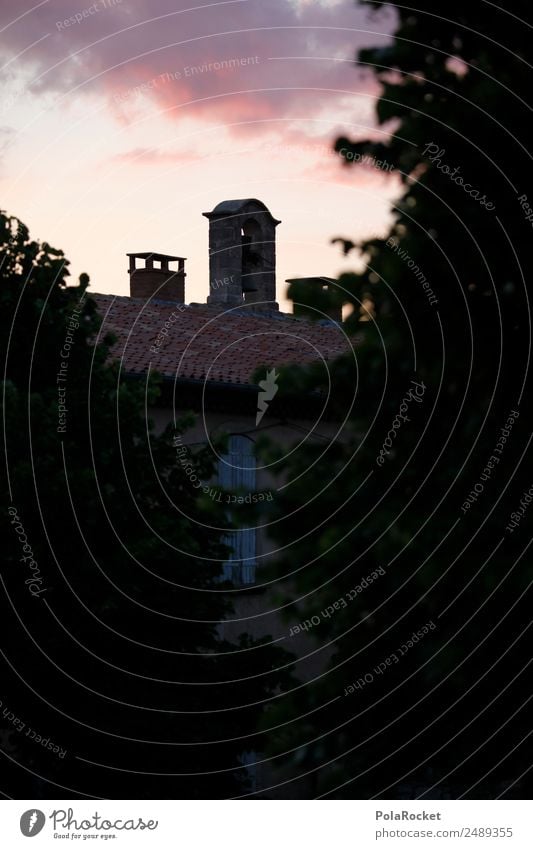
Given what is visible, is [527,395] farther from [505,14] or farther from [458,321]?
[505,14]

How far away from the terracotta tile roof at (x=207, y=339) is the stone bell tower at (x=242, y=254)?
2.09ft

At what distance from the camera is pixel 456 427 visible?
5.56m

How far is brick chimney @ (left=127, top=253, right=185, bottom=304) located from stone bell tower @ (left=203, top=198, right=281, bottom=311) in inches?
63.2

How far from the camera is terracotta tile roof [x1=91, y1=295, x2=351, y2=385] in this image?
61.6ft

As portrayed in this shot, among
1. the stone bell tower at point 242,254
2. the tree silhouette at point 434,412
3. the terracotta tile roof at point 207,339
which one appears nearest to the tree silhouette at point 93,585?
the terracotta tile roof at point 207,339

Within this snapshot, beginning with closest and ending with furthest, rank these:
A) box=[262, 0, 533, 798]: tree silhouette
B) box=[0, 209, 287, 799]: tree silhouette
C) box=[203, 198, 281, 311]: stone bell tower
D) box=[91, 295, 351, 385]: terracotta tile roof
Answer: box=[262, 0, 533, 798]: tree silhouette, box=[0, 209, 287, 799]: tree silhouette, box=[91, 295, 351, 385]: terracotta tile roof, box=[203, 198, 281, 311]: stone bell tower

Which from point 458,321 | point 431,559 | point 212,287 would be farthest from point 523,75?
point 212,287

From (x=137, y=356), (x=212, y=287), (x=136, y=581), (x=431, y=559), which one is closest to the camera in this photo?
(x=431, y=559)

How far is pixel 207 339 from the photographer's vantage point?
2036 centimetres

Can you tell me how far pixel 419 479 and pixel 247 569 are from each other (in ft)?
46.0

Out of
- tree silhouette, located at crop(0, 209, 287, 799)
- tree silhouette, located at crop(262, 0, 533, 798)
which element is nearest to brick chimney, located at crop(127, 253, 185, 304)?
tree silhouette, located at crop(0, 209, 287, 799)

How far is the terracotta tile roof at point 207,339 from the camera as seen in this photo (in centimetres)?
1877

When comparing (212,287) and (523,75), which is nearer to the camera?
(523,75)

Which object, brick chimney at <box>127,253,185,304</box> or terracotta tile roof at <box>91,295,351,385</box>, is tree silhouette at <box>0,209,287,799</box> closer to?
terracotta tile roof at <box>91,295,351,385</box>
